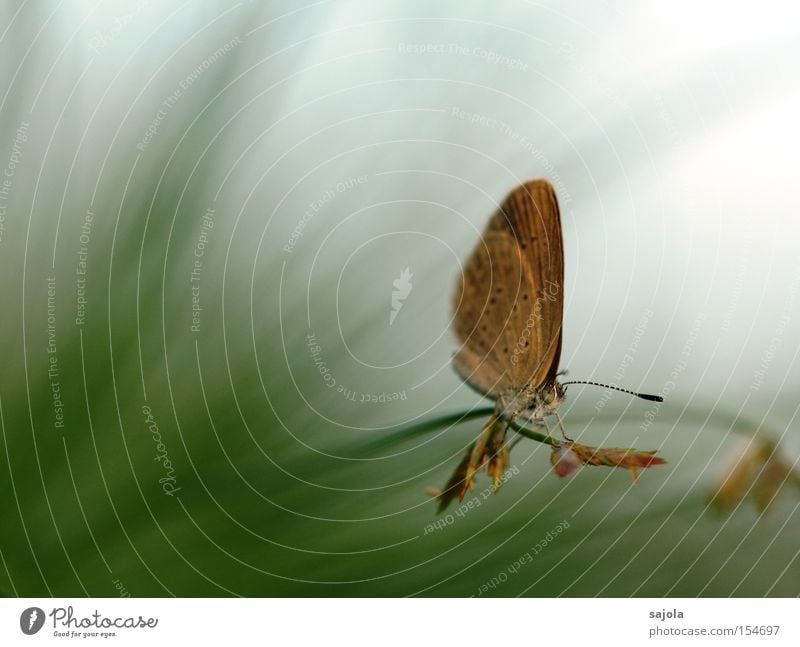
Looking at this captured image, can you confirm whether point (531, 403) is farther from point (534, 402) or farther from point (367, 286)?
point (367, 286)

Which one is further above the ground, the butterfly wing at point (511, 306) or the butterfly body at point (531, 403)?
the butterfly wing at point (511, 306)

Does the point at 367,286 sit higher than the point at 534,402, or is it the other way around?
the point at 367,286

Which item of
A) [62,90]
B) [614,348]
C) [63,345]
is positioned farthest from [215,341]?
[614,348]

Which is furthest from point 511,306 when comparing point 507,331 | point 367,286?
point 367,286

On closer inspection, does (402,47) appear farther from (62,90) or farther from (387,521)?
(387,521)

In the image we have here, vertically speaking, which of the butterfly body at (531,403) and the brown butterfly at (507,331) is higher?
the brown butterfly at (507,331)
